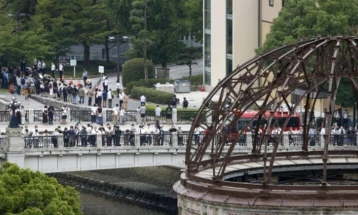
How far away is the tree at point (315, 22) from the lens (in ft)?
351

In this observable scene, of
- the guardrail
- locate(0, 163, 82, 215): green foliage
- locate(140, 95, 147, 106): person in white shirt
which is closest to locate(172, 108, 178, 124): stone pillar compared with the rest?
the guardrail

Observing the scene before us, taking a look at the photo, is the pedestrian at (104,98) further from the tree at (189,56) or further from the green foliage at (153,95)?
the tree at (189,56)

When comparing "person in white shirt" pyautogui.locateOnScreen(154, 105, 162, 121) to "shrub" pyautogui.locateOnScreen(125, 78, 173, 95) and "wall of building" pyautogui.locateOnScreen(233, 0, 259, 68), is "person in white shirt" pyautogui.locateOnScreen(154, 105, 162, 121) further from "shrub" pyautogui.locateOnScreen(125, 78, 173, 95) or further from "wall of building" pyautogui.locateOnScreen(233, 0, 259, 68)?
"wall of building" pyautogui.locateOnScreen(233, 0, 259, 68)

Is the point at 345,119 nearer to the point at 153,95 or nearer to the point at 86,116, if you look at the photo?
the point at 86,116

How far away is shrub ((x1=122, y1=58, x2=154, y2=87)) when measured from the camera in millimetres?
132500

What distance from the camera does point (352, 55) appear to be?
202 ft

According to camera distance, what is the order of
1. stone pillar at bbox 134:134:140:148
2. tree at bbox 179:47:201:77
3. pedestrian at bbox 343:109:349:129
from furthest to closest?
1. tree at bbox 179:47:201:77
2. pedestrian at bbox 343:109:349:129
3. stone pillar at bbox 134:134:140:148

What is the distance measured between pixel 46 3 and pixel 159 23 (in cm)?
952

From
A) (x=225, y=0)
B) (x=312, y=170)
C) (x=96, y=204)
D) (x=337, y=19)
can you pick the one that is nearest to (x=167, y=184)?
(x=96, y=204)

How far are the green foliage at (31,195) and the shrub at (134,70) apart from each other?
4964cm

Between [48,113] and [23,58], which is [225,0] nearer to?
[23,58]

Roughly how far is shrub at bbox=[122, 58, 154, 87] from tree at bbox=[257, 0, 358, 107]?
21088 mm

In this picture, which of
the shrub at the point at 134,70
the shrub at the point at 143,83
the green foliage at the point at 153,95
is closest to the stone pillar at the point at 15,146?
the green foliage at the point at 153,95

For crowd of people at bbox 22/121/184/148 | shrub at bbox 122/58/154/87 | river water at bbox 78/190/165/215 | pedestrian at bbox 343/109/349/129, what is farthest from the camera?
shrub at bbox 122/58/154/87
